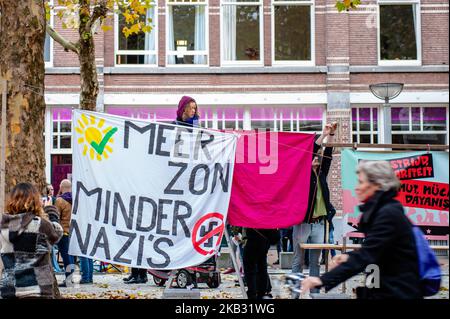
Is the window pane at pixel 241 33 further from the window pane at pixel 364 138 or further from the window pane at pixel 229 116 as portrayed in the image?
the window pane at pixel 364 138

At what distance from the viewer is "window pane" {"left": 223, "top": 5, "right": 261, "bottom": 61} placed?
2138 centimetres

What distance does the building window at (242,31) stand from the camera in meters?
21.4

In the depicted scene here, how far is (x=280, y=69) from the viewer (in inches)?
827

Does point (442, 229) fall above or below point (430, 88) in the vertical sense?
below

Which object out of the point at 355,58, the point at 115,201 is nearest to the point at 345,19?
the point at 355,58

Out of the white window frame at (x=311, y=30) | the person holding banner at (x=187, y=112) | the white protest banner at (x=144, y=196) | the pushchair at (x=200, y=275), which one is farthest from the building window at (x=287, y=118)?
the white protest banner at (x=144, y=196)

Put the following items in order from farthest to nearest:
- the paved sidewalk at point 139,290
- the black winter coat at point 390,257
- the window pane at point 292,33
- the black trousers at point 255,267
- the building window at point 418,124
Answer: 1. the window pane at point 292,33
2. the building window at point 418,124
3. the paved sidewalk at point 139,290
4. the black trousers at point 255,267
5. the black winter coat at point 390,257

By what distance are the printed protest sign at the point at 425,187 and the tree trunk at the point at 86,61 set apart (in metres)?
6.64

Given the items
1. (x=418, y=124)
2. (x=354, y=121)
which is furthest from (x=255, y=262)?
(x=418, y=124)

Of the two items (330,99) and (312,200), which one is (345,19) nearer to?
(330,99)

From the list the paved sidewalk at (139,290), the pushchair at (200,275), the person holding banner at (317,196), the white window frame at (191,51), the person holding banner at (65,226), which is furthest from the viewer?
the white window frame at (191,51)

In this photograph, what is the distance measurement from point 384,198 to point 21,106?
5180 mm

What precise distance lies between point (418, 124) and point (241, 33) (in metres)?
5.67

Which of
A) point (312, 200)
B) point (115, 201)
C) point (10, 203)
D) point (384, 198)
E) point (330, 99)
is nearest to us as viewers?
point (384, 198)
